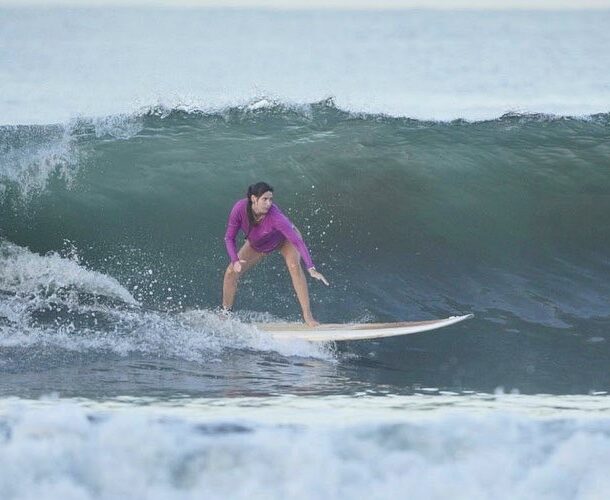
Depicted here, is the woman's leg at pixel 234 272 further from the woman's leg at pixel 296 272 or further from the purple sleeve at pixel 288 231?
the purple sleeve at pixel 288 231

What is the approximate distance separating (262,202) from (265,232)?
12.8 inches

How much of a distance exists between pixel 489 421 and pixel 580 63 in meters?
40.8

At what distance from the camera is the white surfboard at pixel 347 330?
8.35 metres

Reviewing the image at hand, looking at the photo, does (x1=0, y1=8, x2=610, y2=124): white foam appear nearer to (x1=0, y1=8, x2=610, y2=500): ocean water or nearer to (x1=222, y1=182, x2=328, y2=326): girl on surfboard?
(x1=0, y1=8, x2=610, y2=500): ocean water

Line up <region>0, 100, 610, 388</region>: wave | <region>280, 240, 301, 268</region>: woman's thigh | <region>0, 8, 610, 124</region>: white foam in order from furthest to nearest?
<region>0, 8, 610, 124</region>: white foam, <region>0, 100, 610, 388</region>: wave, <region>280, 240, 301, 268</region>: woman's thigh

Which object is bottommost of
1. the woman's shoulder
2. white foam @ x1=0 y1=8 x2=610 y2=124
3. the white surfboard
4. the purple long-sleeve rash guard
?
the white surfboard

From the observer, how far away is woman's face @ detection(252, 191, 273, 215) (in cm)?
800

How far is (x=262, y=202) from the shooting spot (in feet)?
26.3

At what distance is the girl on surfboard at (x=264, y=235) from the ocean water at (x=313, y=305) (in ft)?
1.57

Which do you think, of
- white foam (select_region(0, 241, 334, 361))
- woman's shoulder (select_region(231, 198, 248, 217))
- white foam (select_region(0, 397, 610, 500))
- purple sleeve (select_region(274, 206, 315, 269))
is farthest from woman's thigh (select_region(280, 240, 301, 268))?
white foam (select_region(0, 397, 610, 500))

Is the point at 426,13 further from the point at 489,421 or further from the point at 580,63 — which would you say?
the point at 489,421

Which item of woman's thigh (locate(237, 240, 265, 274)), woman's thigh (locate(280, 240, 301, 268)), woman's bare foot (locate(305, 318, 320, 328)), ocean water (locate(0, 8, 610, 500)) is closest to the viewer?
ocean water (locate(0, 8, 610, 500))

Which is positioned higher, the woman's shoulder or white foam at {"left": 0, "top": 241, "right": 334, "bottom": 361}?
the woman's shoulder

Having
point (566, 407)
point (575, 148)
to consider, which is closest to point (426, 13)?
point (575, 148)
